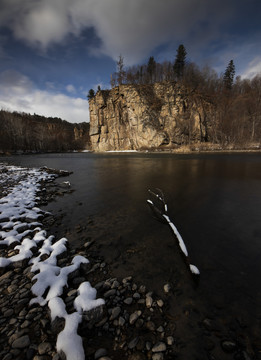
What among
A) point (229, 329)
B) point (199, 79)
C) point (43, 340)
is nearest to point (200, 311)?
point (229, 329)

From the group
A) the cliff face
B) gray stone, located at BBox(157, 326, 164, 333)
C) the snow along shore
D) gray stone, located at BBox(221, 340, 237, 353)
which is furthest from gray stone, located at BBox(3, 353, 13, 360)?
the cliff face

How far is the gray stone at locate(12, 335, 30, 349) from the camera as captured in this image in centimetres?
188

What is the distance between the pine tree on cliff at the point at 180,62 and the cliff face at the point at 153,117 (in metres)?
14.1

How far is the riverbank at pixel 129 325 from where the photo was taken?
6.39 feet

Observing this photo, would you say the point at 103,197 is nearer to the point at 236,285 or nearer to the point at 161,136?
the point at 236,285

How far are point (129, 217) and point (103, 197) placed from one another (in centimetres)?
318

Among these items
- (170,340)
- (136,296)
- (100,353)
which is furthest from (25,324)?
(170,340)

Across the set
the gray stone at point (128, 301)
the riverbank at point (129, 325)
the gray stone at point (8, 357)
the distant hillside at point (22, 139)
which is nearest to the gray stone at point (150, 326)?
the riverbank at point (129, 325)

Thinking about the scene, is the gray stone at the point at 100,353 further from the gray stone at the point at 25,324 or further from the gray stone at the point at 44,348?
the gray stone at the point at 25,324

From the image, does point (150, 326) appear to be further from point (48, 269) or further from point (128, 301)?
point (48, 269)

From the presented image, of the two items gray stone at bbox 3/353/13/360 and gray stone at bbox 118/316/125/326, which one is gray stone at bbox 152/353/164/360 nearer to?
gray stone at bbox 118/316/125/326

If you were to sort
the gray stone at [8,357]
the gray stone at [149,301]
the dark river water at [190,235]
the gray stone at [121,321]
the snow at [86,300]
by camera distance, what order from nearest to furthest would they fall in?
the gray stone at [8,357] → the gray stone at [121,321] → the snow at [86,300] → the gray stone at [149,301] → the dark river water at [190,235]

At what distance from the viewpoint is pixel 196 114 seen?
203 feet

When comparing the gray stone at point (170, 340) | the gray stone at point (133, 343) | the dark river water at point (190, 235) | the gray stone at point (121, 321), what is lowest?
the dark river water at point (190, 235)
